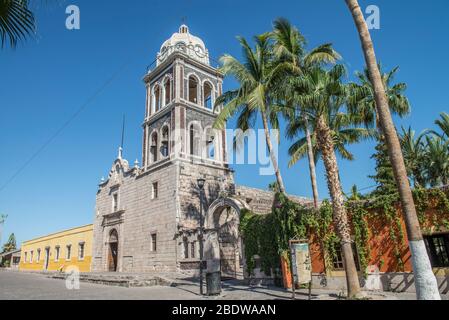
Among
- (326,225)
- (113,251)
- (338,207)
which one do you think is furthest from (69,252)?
(338,207)

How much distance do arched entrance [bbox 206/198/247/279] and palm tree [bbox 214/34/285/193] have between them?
4816 millimetres

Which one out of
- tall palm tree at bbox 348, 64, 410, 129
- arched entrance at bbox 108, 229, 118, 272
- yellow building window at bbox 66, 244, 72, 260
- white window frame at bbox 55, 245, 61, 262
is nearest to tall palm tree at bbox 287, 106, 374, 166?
tall palm tree at bbox 348, 64, 410, 129

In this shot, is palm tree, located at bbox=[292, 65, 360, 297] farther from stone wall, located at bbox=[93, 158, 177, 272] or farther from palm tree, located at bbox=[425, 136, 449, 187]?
palm tree, located at bbox=[425, 136, 449, 187]

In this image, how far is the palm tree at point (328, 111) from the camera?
Result: 30.5 feet

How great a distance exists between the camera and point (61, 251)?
3312 centimetres

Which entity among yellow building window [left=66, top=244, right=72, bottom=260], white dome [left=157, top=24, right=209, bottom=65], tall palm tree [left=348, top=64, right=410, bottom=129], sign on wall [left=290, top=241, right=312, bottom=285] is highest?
white dome [left=157, top=24, right=209, bottom=65]

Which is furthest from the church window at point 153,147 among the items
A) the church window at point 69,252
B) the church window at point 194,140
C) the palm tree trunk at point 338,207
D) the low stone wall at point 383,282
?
the palm tree trunk at point 338,207

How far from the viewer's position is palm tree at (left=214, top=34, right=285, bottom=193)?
1392cm

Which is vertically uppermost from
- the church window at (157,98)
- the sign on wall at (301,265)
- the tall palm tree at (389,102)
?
the church window at (157,98)

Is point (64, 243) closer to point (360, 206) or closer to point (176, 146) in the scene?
point (176, 146)

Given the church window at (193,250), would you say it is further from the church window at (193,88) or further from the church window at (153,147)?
the church window at (193,88)

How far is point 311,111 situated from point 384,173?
1509cm

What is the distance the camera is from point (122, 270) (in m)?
23.3

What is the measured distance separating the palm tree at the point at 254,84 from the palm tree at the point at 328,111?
3053 millimetres
